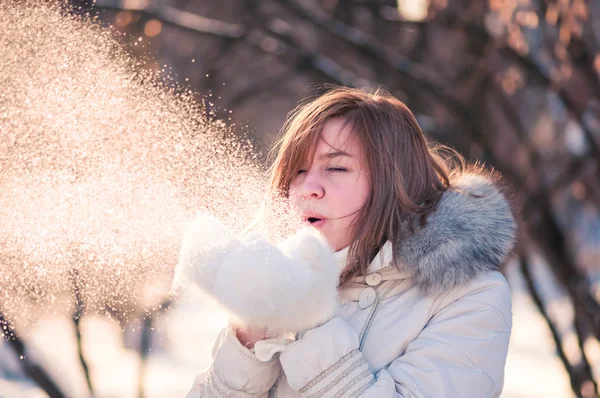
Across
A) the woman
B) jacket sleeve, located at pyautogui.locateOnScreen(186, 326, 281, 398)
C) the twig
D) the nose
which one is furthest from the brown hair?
the twig

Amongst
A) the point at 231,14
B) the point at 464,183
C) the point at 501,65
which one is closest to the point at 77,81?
the point at 464,183

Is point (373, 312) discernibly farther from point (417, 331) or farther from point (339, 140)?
point (339, 140)

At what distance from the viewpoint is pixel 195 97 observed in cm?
411

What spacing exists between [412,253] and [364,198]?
0.22 meters

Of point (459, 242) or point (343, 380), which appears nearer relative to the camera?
point (343, 380)

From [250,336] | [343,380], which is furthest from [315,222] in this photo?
[343,380]

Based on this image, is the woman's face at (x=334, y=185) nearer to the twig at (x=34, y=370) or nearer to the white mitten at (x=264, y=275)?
the white mitten at (x=264, y=275)

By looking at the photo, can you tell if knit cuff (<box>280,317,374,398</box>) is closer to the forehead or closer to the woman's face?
the woman's face

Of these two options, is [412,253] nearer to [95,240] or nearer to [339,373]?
[339,373]

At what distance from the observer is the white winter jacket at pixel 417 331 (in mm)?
1921

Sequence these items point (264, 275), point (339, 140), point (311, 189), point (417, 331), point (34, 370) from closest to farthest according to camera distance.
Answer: point (264, 275) < point (417, 331) < point (311, 189) < point (339, 140) < point (34, 370)

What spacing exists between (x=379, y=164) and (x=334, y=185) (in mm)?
146

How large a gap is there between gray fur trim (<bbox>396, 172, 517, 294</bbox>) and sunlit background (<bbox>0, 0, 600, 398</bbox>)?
1.76ft

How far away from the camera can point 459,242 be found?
2.11m
